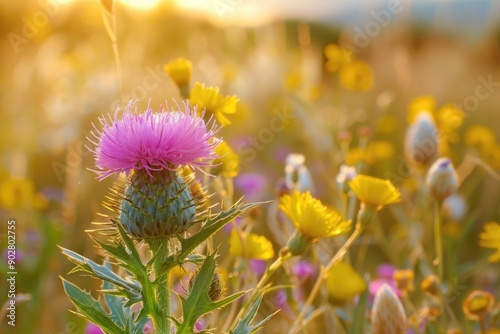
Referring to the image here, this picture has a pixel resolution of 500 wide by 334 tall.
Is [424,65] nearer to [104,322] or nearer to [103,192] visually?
[103,192]

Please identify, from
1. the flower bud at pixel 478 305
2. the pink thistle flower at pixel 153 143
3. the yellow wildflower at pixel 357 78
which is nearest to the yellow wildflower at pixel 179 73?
the pink thistle flower at pixel 153 143

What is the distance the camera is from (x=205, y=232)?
131 cm

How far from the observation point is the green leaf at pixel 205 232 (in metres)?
1.30

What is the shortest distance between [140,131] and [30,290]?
2.05 meters

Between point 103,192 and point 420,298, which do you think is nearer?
point 420,298

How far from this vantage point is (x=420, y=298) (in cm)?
282

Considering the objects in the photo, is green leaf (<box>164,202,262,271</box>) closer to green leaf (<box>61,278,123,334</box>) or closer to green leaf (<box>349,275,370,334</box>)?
green leaf (<box>61,278,123,334</box>)

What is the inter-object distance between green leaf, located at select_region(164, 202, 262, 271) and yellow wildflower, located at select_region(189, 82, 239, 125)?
671 mm

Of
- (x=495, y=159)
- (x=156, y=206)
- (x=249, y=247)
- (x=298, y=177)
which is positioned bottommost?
(x=495, y=159)

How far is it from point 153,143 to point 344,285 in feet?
3.11

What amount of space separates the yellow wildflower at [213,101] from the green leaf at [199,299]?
0.67 metres

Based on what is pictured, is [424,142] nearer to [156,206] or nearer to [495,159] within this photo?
[495,159]

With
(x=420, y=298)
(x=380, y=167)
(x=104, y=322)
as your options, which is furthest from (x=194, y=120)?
(x=380, y=167)

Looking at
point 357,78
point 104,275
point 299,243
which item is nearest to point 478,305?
point 299,243
